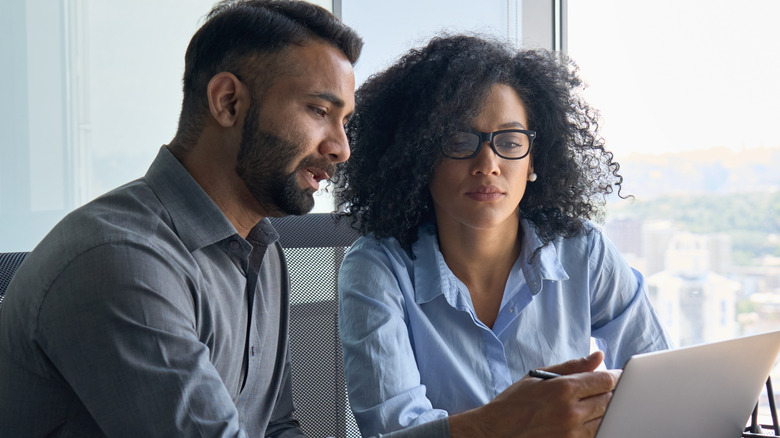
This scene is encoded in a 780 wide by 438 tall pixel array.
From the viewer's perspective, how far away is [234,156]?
1174 millimetres

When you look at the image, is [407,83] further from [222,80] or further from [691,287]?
[691,287]

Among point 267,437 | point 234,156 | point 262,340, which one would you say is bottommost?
point 267,437

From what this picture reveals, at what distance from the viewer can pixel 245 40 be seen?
119 cm

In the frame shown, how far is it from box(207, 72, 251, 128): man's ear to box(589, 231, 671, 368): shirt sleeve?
784 mm

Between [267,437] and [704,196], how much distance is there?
1.43m

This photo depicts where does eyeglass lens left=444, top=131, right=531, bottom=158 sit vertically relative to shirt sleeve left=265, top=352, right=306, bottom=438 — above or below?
above

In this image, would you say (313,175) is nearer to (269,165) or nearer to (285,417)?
(269,165)

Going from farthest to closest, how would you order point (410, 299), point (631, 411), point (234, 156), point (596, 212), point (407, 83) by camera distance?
point (596, 212)
point (407, 83)
point (410, 299)
point (234, 156)
point (631, 411)

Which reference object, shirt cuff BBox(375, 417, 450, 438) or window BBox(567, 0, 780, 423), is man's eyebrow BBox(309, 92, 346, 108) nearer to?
shirt cuff BBox(375, 417, 450, 438)

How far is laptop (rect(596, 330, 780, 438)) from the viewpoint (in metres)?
0.80

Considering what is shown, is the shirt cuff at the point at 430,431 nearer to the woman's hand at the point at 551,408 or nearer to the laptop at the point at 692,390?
the woman's hand at the point at 551,408

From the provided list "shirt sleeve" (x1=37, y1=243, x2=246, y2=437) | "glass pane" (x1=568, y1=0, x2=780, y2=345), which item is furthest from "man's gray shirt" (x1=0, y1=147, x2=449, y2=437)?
"glass pane" (x1=568, y1=0, x2=780, y2=345)

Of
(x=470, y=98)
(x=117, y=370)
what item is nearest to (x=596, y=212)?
(x=470, y=98)

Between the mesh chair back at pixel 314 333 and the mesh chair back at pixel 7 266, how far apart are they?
0.45 meters
